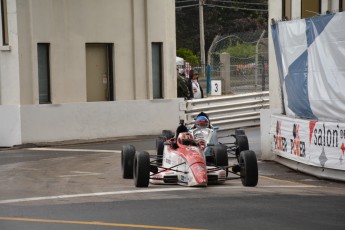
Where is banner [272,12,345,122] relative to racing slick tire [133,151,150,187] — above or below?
above

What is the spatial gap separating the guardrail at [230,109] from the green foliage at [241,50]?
8.15 meters

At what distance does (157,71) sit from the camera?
96.1 feet

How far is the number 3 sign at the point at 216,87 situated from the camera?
117 ft

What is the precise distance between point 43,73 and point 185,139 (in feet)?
35.9

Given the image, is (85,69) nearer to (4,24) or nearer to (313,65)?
(4,24)

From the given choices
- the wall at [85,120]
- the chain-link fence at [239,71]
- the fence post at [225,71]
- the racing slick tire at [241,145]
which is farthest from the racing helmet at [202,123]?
the fence post at [225,71]

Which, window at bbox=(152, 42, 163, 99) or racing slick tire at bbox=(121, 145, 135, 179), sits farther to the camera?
window at bbox=(152, 42, 163, 99)

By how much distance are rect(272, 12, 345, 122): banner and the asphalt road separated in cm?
142

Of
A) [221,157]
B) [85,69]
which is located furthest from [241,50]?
[221,157]

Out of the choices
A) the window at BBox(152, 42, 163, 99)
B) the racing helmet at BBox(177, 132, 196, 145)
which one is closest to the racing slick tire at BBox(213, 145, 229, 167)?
the racing helmet at BBox(177, 132, 196, 145)

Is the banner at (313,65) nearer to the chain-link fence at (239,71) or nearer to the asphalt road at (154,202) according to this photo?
the asphalt road at (154,202)

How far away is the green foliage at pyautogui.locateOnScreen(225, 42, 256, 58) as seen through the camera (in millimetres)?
39531

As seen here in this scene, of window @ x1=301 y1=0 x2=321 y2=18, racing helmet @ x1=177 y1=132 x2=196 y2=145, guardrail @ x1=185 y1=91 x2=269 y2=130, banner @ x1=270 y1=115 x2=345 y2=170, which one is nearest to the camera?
racing helmet @ x1=177 y1=132 x2=196 y2=145

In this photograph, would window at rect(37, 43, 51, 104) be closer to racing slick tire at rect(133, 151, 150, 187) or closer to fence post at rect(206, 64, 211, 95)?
fence post at rect(206, 64, 211, 95)
